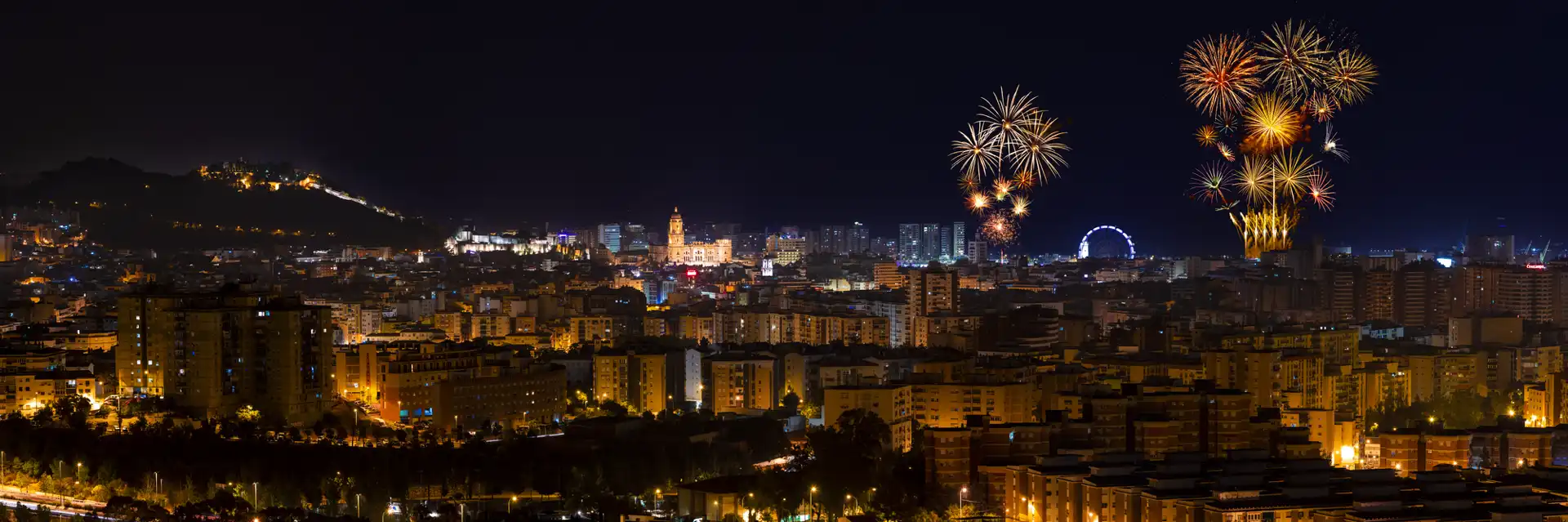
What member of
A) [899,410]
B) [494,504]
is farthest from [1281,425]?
[494,504]

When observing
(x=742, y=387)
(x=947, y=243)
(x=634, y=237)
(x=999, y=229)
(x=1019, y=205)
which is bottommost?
(x=742, y=387)

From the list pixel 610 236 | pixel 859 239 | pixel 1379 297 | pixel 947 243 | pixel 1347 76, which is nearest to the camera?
pixel 1347 76

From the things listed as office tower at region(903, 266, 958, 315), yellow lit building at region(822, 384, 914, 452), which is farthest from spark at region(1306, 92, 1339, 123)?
office tower at region(903, 266, 958, 315)

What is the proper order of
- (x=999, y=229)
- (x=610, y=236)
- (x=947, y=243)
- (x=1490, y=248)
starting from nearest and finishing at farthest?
(x=999, y=229)
(x=1490, y=248)
(x=947, y=243)
(x=610, y=236)

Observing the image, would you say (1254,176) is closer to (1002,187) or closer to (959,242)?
(1002,187)

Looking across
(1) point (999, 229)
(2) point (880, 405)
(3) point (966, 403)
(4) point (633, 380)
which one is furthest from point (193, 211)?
(3) point (966, 403)

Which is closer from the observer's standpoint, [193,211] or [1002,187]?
[1002,187]

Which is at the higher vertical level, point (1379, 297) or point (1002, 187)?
point (1002, 187)

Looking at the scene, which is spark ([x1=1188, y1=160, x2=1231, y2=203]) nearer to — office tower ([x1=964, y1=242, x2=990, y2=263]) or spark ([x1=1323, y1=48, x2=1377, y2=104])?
spark ([x1=1323, y1=48, x2=1377, y2=104])

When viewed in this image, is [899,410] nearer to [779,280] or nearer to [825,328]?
[825,328]
